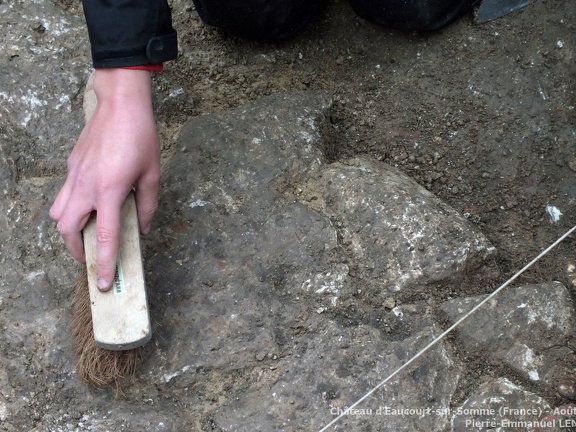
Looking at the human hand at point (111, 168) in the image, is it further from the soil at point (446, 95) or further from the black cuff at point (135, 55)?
the soil at point (446, 95)

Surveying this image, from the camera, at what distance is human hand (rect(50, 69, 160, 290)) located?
49.1 inches

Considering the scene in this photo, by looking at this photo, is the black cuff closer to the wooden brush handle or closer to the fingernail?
the wooden brush handle

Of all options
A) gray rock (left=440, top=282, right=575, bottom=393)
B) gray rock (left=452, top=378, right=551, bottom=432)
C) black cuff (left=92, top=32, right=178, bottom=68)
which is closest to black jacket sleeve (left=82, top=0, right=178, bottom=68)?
black cuff (left=92, top=32, right=178, bottom=68)

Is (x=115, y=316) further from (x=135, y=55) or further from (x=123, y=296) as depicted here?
(x=135, y=55)

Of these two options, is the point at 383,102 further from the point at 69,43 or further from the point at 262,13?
the point at 69,43

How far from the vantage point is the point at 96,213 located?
129 centimetres

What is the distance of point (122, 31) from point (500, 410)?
0.95 m

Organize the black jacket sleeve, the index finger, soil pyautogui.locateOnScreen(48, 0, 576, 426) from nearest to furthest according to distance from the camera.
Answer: the index finger < the black jacket sleeve < soil pyautogui.locateOnScreen(48, 0, 576, 426)

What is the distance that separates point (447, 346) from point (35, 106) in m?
1.04

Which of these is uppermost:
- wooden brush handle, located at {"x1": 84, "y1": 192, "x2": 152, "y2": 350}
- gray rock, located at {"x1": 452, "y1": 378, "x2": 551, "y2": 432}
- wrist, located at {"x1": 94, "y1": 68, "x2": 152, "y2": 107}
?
wrist, located at {"x1": 94, "y1": 68, "x2": 152, "y2": 107}

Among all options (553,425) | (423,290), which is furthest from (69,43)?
(553,425)

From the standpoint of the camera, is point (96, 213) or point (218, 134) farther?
point (218, 134)

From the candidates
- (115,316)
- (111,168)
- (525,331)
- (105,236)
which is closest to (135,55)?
(111,168)

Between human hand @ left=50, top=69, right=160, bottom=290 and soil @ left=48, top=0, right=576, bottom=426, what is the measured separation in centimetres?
26
